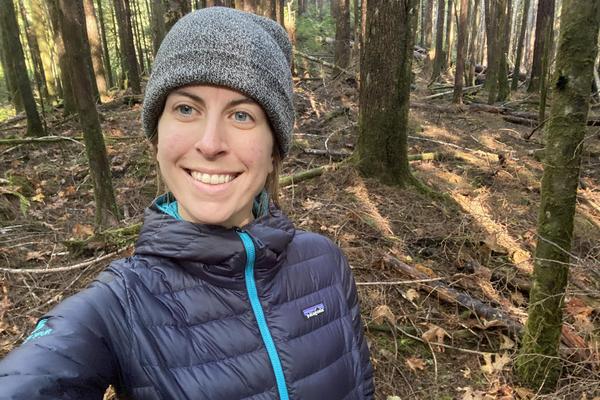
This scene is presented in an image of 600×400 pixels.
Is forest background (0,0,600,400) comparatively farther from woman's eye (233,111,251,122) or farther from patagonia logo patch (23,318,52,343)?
woman's eye (233,111,251,122)

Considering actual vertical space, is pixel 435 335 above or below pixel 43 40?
below

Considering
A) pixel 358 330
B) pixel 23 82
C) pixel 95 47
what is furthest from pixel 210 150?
pixel 95 47

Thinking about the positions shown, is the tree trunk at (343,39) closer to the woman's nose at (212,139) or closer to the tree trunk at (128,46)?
the tree trunk at (128,46)

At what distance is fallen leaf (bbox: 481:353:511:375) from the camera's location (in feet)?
11.1

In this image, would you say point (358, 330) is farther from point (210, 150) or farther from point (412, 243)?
point (412, 243)

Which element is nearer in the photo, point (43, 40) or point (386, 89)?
point (386, 89)

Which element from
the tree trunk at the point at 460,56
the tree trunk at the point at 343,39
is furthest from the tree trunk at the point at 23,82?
the tree trunk at the point at 460,56

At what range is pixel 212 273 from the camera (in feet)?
4.58

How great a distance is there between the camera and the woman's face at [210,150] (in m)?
1.39

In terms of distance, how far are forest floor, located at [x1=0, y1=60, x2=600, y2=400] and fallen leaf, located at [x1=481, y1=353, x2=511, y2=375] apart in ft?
0.04

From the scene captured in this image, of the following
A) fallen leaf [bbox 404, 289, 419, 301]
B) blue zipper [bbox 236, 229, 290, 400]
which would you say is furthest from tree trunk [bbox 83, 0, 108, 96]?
blue zipper [bbox 236, 229, 290, 400]

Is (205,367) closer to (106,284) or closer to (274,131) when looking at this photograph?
(106,284)

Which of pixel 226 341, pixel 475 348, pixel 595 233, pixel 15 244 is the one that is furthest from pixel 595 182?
pixel 15 244

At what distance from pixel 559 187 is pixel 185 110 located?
8.39ft
